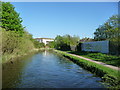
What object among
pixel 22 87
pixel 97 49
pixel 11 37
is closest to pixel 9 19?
pixel 11 37

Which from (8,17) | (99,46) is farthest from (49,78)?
(8,17)

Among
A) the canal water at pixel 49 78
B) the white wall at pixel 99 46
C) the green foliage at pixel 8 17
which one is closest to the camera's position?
the canal water at pixel 49 78

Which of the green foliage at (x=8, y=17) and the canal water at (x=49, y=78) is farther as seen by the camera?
the green foliage at (x=8, y=17)

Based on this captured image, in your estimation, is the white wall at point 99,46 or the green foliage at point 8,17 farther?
the green foliage at point 8,17

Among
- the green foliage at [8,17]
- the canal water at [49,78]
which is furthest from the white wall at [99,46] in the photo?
the green foliage at [8,17]

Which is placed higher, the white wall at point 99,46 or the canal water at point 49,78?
the white wall at point 99,46

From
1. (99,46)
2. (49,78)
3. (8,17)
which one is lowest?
(49,78)

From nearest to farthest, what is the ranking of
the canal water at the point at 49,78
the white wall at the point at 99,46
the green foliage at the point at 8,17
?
the canal water at the point at 49,78 → the white wall at the point at 99,46 → the green foliage at the point at 8,17

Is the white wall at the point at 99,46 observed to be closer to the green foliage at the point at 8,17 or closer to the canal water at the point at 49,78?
the canal water at the point at 49,78

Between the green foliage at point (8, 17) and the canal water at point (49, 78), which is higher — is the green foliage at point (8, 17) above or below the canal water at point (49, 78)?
above

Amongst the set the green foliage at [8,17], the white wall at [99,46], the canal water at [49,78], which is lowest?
the canal water at [49,78]

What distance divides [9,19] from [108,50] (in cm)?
1994

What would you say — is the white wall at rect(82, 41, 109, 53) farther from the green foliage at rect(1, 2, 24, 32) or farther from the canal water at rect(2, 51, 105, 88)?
the green foliage at rect(1, 2, 24, 32)

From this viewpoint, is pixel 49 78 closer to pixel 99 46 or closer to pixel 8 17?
pixel 99 46
